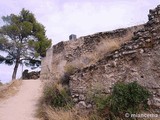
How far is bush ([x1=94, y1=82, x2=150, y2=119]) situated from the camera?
539cm

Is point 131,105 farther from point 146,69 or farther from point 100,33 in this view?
point 100,33

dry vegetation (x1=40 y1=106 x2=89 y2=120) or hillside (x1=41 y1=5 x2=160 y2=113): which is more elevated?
hillside (x1=41 y1=5 x2=160 y2=113)

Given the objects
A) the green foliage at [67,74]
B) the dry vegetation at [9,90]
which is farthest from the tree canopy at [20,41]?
the green foliage at [67,74]

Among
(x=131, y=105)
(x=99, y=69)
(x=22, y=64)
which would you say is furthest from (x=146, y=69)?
(x=22, y=64)

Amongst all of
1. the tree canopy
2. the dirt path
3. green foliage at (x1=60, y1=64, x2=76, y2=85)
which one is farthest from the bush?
the tree canopy

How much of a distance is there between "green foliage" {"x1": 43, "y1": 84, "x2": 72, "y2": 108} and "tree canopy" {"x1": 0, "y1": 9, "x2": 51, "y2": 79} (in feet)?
45.9

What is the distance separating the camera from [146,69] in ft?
18.5

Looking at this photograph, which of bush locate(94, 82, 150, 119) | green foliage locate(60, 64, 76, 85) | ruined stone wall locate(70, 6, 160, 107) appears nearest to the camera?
bush locate(94, 82, 150, 119)

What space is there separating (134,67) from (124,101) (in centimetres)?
91

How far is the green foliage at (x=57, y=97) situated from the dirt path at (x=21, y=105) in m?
0.73

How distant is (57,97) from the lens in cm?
737

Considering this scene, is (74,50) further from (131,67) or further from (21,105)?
(131,67)

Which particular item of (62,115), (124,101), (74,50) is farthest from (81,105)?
(74,50)

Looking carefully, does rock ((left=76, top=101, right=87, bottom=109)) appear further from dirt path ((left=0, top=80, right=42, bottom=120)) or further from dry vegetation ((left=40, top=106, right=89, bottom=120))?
dirt path ((left=0, top=80, right=42, bottom=120))
